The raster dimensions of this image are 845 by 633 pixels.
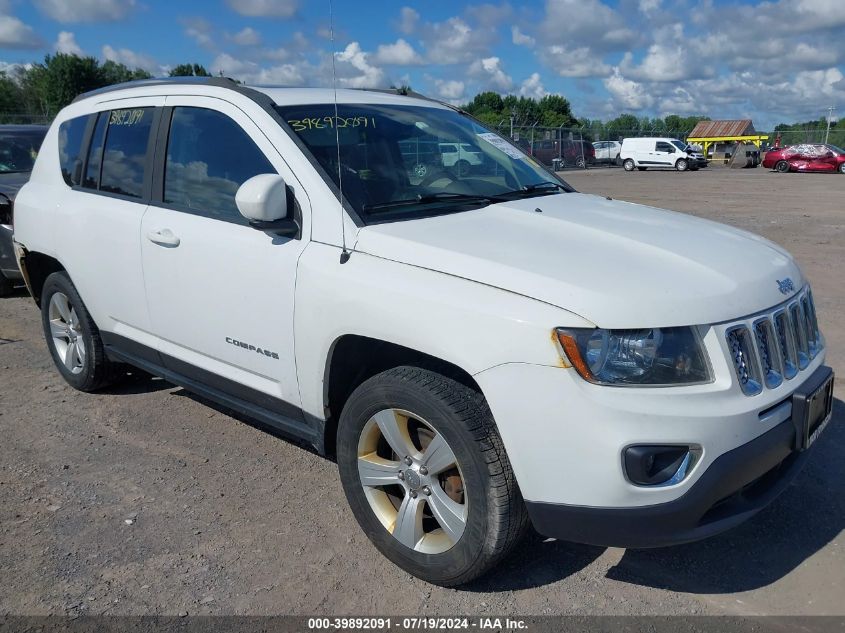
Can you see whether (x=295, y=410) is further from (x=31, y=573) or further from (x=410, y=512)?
(x=31, y=573)

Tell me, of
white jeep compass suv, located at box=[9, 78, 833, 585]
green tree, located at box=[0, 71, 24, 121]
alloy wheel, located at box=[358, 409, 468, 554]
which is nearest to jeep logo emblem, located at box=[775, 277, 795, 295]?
white jeep compass suv, located at box=[9, 78, 833, 585]

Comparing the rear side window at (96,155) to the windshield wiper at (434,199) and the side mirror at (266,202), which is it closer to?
the side mirror at (266,202)

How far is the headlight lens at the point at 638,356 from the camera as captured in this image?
2.40 meters

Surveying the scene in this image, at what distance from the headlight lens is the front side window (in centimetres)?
168

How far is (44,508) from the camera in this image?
12.0ft

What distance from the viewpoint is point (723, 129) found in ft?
212

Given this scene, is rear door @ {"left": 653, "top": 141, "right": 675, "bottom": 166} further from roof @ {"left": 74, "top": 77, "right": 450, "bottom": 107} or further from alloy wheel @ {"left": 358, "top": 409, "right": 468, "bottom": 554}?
alloy wheel @ {"left": 358, "top": 409, "right": 468, "bottom": 554}

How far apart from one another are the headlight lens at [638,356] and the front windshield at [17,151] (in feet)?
25.9

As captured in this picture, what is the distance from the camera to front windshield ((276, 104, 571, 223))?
3.28 m

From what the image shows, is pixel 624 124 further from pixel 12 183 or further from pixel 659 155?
pixel 12 183

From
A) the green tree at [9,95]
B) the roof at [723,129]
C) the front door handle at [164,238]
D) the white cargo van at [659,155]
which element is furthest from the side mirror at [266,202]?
the roof at [723,129]

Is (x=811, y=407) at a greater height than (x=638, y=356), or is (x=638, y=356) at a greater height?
(x=638, y=356)

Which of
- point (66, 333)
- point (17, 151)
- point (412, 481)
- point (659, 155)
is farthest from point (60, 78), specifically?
point (412, 481)

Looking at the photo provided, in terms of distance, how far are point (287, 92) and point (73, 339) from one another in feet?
8.34
